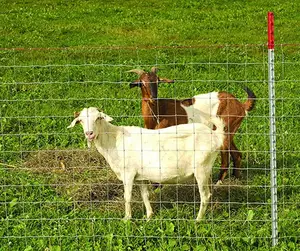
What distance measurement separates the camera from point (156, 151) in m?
8.33

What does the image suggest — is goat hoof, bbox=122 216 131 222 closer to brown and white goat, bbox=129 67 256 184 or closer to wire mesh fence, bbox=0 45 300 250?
wire mesh fence, bbox=0 45 300 250

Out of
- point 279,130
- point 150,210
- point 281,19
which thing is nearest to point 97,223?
point 150,210

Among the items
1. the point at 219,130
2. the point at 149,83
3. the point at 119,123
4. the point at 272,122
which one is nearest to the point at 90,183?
the point at 149,83

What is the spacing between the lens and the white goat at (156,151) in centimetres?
820

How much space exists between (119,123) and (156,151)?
324cm

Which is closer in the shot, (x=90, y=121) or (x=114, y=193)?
(x=90, y=121)

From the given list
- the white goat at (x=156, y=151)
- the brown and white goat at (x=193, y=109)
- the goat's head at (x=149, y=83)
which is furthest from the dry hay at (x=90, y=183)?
the goat's head at (x=149, y=83)

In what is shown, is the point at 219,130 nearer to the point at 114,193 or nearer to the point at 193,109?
the point at 114,193

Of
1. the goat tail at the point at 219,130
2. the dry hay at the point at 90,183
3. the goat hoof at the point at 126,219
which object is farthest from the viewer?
the dry hay at the point at 90,183

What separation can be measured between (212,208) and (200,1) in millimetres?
14893

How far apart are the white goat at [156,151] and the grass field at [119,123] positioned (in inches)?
8.6

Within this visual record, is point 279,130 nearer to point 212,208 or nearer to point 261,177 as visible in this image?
point 261,177

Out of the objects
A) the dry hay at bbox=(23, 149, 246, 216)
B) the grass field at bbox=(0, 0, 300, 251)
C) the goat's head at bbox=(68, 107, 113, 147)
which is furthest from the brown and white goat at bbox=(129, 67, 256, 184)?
the goat's head at bbox=(68, 107, 113, 147)

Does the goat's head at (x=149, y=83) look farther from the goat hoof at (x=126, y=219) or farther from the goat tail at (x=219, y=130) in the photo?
the goat hoof at (x=126, y=219)
